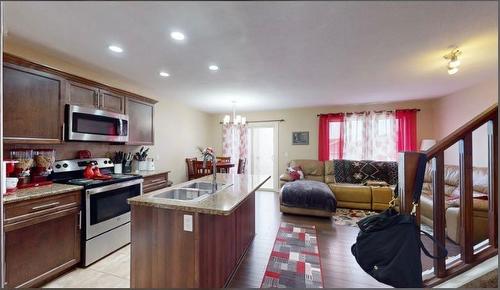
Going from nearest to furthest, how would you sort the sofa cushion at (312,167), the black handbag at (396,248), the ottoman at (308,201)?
the black handbag at (396,248), the ottoman at (308,201), the sofa cushion at (312,167)

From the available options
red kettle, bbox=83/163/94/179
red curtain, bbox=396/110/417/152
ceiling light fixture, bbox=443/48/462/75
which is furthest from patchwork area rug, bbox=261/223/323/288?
red curtain, bbox=396/110/417/152

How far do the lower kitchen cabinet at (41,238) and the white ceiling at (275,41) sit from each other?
4.42ft

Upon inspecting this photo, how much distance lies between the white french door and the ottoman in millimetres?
2086

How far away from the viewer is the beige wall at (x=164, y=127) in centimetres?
234

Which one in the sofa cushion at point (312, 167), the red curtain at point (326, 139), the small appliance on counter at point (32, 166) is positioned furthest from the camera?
the red curtain at point (326, 139)

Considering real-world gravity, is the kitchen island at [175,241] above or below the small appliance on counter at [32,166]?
below

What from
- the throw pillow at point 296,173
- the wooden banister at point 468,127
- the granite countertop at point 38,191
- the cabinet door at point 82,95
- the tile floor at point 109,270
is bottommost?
the tile floor at point 109,270

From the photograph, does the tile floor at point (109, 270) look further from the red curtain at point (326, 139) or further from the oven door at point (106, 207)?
the red curtain at point (326, 139)

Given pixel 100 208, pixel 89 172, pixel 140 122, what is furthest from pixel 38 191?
pixel 140 122

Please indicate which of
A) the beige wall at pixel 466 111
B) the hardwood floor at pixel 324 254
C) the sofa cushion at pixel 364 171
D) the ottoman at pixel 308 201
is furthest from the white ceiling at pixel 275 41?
the hardwood floor at pixel 324 254

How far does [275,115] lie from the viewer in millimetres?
5781

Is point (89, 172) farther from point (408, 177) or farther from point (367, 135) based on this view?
point (367, 135)

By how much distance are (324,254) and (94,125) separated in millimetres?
3179

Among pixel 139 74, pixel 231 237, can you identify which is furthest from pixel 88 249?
pixel 139 74
